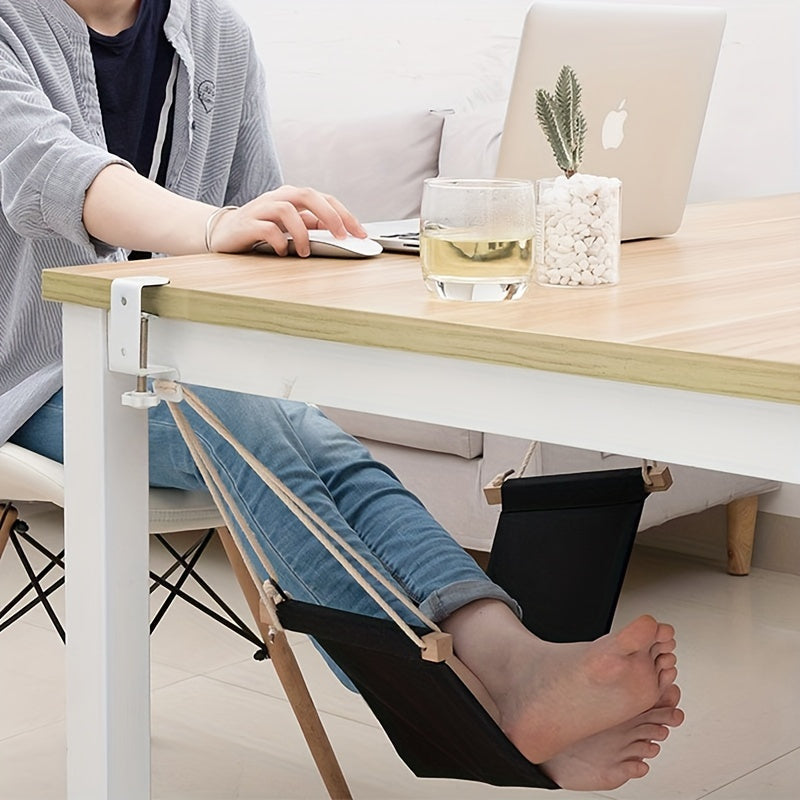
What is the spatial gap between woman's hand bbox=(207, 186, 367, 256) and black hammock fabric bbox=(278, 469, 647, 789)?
29 centimetres

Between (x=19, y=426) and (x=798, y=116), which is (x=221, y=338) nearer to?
(x=19, y=426)

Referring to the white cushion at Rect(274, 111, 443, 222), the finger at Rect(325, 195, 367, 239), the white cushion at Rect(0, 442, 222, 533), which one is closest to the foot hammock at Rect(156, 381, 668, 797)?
the white cushion at Rect(0, 442, 222, 533)

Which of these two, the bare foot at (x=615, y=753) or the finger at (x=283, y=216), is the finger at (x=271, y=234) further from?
Result: the bare foot at (x=615, y=753)

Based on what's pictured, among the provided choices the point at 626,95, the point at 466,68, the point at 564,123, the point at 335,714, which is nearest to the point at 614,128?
the point at 626,95

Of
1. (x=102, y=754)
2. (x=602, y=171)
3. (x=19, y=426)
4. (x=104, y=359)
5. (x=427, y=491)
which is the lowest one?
(x=427, y=491)

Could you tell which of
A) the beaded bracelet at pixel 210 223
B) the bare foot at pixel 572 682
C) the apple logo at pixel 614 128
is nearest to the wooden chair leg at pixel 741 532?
the apple logo at pixel 614 128

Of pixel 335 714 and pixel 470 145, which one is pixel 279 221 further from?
pixel 470 145

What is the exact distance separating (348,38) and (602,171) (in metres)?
1.89

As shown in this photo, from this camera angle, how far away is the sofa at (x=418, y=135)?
233 centimetres

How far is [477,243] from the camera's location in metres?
0.94

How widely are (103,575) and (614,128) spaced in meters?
0.64

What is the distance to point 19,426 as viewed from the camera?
1.47 m

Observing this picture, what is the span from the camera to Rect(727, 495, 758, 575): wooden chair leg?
99.7 inches

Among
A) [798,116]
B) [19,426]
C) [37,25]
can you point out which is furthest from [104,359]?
[798,116]
